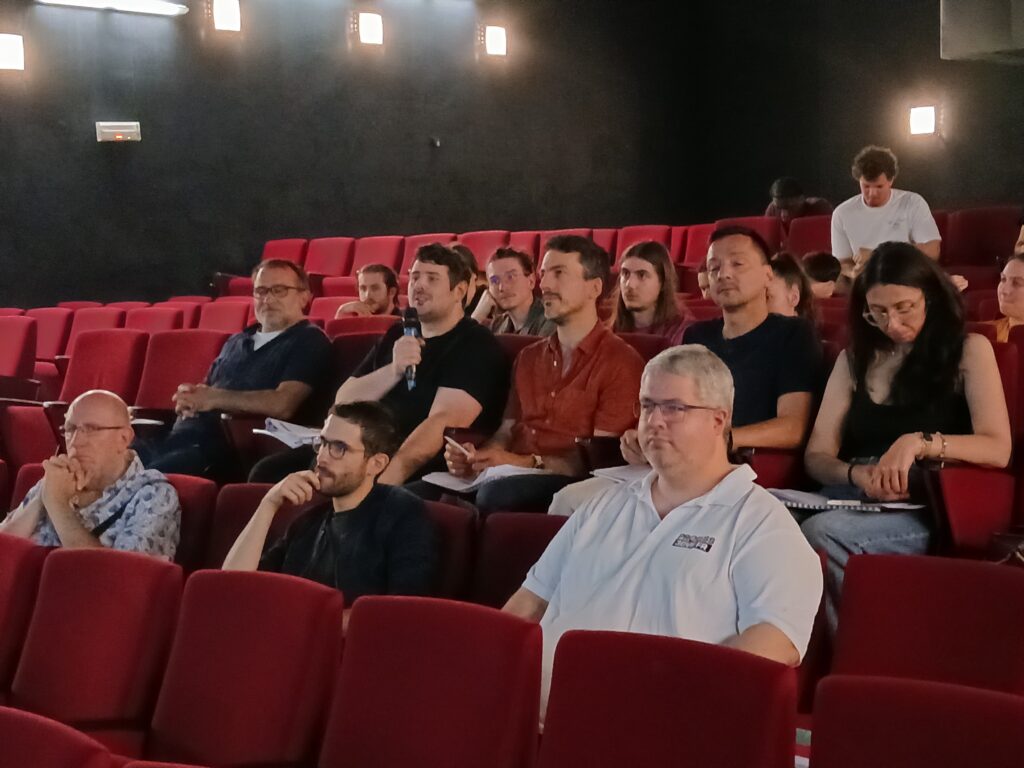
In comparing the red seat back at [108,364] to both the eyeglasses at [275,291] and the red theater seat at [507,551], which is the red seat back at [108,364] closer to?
the eyeglasses at [275,291]

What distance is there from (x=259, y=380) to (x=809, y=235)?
109 inches

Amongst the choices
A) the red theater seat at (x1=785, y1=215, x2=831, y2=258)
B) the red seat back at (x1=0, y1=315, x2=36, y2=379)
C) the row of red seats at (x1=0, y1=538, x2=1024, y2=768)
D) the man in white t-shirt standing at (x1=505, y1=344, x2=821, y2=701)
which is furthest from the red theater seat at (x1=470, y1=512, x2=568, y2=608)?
the red theater seat at (x1=785, y1=215, x2=831, y2=258)

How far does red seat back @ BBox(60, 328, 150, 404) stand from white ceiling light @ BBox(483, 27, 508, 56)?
4.10 metres

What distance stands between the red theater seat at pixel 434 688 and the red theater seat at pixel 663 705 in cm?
4

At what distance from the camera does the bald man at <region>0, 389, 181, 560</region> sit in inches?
88.0

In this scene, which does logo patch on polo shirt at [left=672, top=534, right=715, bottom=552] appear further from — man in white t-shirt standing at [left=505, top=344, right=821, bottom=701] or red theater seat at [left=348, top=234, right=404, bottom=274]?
red theater seat at [left=348, top=234, right=404, bottom=274]

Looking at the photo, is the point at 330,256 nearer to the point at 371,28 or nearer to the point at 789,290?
the point at 371,28

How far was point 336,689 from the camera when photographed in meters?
1.42

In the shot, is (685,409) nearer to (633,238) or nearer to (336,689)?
(336,689)

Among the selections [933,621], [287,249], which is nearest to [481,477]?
[933,621]

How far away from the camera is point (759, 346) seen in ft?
7.64

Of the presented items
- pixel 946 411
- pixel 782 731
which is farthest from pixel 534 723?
pixel 946 411

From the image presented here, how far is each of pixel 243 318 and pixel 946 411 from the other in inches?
119

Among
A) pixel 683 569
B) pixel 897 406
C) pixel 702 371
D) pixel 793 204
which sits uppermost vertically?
pixel 793 204
